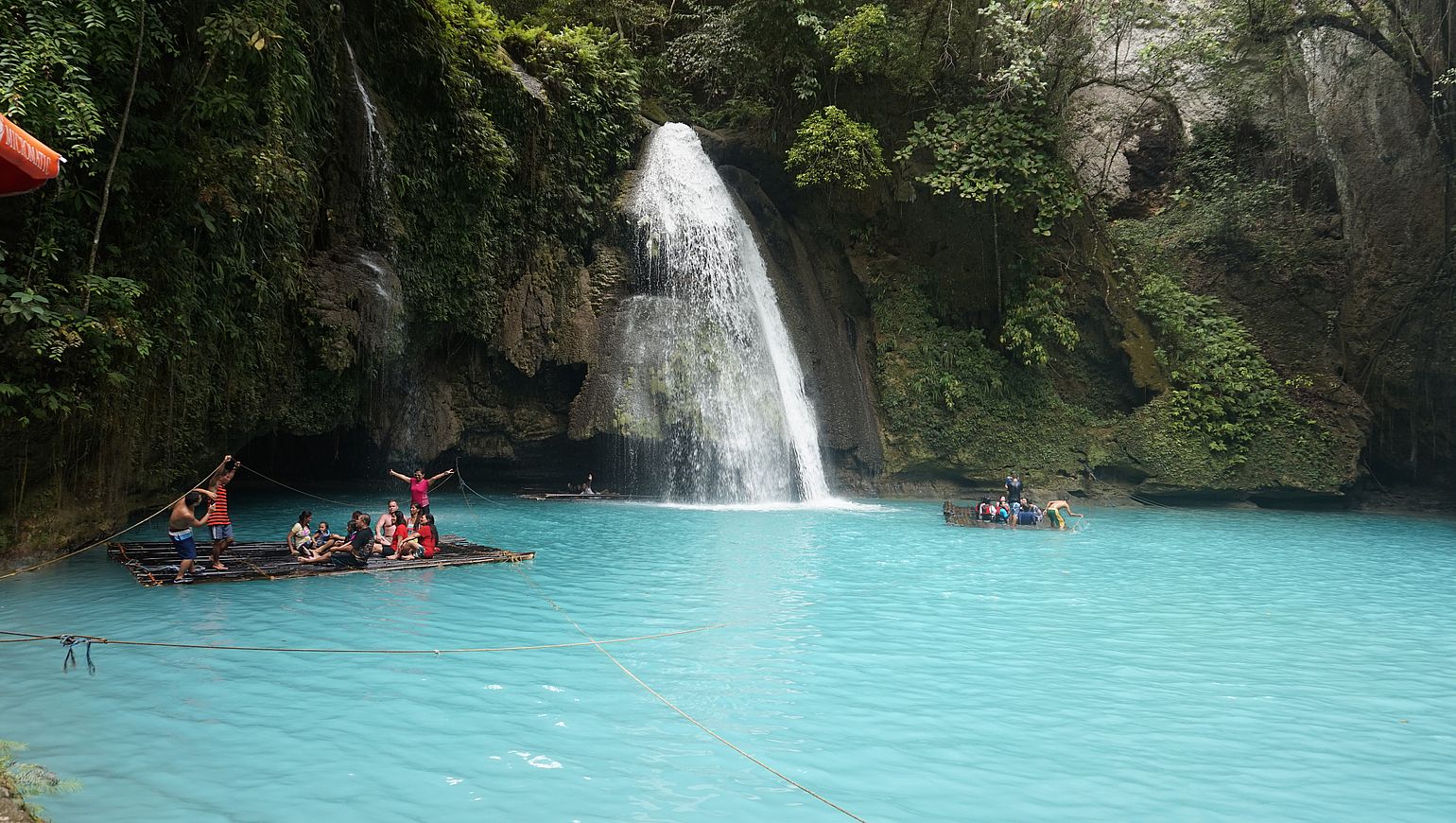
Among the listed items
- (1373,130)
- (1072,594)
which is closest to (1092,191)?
(1373,130)

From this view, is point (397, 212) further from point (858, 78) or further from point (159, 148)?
point (858, 78)

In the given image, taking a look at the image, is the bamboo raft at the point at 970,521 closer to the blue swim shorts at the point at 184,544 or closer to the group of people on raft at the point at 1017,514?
the group of people on raft at the point at 1017,514

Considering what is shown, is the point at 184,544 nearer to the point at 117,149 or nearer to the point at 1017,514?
the point at 117,149

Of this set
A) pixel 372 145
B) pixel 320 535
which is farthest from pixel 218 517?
pixel 372 145

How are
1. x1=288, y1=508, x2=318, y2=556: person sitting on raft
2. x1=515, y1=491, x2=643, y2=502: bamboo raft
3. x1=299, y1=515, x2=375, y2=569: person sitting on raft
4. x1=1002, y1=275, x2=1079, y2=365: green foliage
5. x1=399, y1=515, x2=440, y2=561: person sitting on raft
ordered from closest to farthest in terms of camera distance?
x1=299, y1=515, x2=375, y2=569: person sitting on raft, x1=288, y1=508, x2=318, y2=556: person sitting on raft, x1=399, y1=515, x2=440, y2=561: person sitting on raft, x1=515, y1=491, x2=643, y2=502: bamboo raft, x1=1002, y1=275, x2=1079, y2=365: green foliage

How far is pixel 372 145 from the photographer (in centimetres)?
1439

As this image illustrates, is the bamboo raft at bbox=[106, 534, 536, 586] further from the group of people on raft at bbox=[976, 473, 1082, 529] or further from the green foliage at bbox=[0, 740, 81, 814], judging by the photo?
the group of people on raft at bbox=[976, 473, 1082, 529]

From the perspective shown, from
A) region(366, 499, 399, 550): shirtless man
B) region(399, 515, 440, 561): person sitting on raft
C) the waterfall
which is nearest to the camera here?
region(399, 515, 440, 561): person sitting on raft

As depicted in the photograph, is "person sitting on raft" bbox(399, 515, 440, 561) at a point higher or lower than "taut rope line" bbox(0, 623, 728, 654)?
higher

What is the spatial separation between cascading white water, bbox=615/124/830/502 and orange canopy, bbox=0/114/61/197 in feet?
41.5

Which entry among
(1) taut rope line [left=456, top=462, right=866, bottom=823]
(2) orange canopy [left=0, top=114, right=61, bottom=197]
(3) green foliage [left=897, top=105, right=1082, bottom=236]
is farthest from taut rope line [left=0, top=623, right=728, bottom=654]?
(3) green foliage [left=897, top=105, right=1082, bottom=236]

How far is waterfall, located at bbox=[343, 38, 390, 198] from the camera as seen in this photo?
46.0 feet

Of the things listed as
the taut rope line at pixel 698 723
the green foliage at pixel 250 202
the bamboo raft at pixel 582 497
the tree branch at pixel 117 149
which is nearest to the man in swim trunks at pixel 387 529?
the green foliage at pixel 250 202

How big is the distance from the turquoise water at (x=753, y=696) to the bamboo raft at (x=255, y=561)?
0.30 meters
